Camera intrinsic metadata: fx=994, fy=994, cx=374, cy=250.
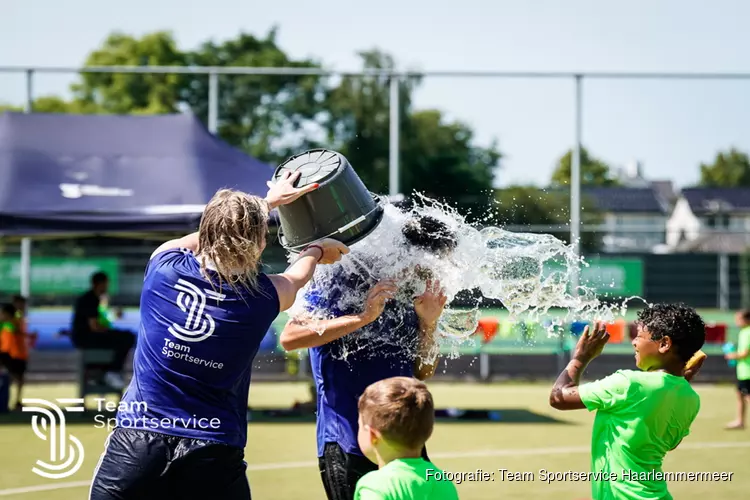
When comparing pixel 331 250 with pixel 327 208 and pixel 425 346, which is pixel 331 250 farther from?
pixel 425 346

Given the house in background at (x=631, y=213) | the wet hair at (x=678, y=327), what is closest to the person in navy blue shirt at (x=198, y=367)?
the wet hair at (x=678, y=327)

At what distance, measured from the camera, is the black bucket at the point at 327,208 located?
4.14 m

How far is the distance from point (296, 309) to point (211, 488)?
102cm

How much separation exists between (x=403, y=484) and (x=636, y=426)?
1.33m

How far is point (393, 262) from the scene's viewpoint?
4.34m

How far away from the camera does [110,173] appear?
11633 mm

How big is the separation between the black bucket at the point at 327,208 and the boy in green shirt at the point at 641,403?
3.49 feet

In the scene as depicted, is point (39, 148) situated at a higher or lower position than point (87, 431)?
higher

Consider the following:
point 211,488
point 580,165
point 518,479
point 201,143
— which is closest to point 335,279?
point 211,488

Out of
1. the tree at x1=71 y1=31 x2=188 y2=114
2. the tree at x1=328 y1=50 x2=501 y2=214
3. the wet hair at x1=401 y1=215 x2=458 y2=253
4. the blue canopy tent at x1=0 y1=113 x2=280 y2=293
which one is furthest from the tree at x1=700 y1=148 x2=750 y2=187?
the tree at x1=71 y1=31 x2=188 y2=114

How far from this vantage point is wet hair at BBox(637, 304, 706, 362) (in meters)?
4.01

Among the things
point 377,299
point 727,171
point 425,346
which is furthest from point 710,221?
point 377,299

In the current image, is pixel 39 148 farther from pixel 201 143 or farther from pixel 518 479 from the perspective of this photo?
pixel 518 479

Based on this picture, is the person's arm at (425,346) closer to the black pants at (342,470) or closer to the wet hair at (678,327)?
the black pants at (342,470)
